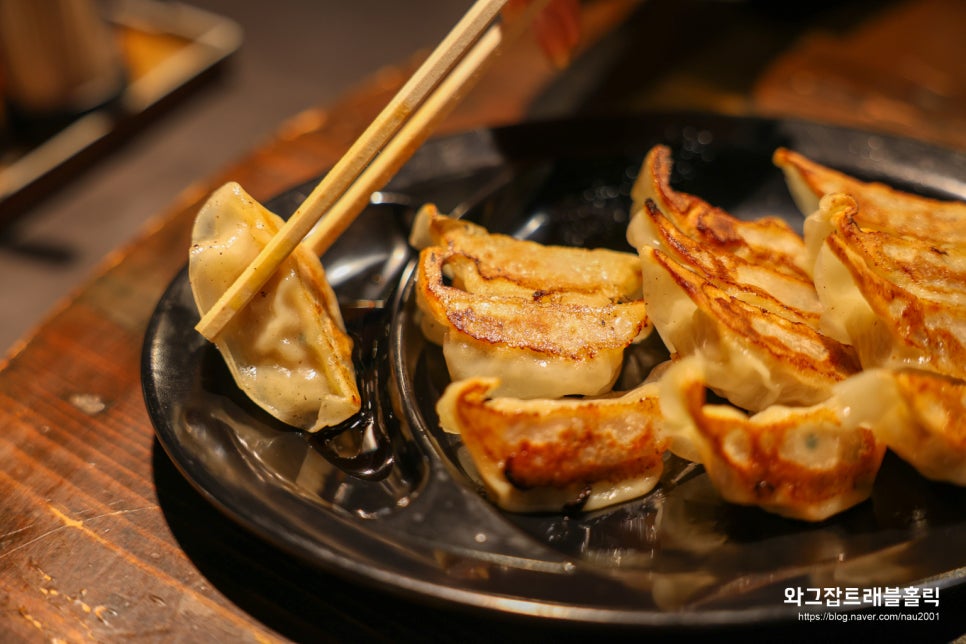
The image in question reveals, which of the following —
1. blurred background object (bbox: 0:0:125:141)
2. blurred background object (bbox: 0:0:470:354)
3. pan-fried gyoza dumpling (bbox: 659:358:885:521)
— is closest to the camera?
pan-fried gyoza dumpling (bbox: 659:358:885:521)

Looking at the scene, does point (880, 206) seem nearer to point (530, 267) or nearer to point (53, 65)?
point (530, 267)

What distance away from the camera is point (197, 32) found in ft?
15.5

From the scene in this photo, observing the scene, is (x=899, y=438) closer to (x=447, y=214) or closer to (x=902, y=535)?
(x=902, y=535)

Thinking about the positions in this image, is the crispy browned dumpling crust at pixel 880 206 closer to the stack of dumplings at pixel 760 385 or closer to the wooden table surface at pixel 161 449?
the stack of dumplings at pixel 760 385

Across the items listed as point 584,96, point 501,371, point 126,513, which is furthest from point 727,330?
point 584,96

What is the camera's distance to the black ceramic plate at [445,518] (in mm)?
1349

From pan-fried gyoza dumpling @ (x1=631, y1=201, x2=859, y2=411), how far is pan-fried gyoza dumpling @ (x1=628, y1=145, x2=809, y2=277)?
153 millimetres

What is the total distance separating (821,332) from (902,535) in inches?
17.5

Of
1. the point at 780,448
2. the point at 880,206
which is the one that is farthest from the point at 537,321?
the point at 880,206

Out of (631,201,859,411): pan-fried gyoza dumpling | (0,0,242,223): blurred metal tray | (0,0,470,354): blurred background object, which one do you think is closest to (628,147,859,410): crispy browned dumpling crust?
(631,201,859,411): pan-fried gyoza dumpling

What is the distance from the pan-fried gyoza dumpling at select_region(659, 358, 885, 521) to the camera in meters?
1.46

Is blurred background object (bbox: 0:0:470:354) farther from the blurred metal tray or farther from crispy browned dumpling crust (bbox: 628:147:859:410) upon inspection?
crispy browned dumpling crust (bbox: 628:147:859:410)

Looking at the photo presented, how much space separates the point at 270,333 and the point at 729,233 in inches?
44.2

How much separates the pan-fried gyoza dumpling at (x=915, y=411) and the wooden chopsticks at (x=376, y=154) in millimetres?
1064
